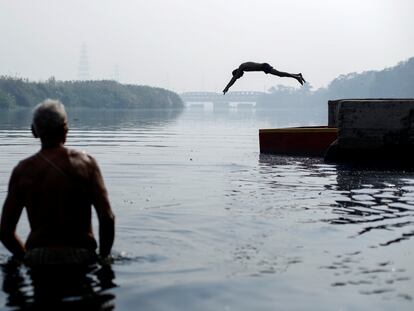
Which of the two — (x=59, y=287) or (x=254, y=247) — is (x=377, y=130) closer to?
(x=254, y=247)

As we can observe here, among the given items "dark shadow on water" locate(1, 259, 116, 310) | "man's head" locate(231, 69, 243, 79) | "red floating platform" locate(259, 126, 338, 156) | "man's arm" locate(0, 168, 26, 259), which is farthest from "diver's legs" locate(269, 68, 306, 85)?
"man's arm" locate(0, 168, 26, 259)

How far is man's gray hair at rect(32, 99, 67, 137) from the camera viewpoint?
200 inches

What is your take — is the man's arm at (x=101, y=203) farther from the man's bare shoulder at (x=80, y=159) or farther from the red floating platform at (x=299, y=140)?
the red floating platform at (x=299, y=140)

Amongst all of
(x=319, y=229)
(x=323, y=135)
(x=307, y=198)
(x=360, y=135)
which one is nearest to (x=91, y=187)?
(x=319, y=229)

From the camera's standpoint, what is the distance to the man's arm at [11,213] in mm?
5254

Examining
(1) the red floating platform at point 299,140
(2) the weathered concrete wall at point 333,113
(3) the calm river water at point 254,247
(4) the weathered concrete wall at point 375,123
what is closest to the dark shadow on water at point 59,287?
(3) the calm river water at point 254,247

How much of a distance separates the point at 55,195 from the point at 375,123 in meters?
13.6

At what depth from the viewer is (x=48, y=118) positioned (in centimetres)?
511

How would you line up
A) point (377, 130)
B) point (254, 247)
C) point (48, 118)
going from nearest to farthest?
point (48, 118), point (254, 247), point (377, 130)

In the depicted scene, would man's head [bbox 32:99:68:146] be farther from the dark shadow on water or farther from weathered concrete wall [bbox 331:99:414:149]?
weathered concrete wall [bbox 331:99:414:149]

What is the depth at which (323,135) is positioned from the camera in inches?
851

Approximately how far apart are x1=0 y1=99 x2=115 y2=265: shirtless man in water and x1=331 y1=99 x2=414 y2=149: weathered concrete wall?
13215 mm

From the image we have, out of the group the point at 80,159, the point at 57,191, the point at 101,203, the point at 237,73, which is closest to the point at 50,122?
the point at 80,159

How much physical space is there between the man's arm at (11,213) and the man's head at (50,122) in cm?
35
